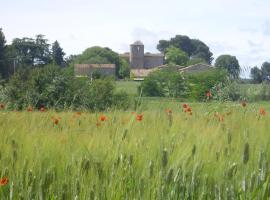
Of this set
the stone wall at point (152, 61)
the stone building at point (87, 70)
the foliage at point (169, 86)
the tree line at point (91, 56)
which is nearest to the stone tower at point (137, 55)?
the stone wall at point (152, 61)

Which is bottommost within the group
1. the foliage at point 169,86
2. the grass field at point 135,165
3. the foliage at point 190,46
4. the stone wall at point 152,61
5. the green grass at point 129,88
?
the green grass at point 129,88

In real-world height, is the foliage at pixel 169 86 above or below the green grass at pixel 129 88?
above

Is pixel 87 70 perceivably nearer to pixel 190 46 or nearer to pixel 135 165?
pixel 135 165

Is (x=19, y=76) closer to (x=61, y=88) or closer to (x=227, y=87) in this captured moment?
(x=61, y=88)

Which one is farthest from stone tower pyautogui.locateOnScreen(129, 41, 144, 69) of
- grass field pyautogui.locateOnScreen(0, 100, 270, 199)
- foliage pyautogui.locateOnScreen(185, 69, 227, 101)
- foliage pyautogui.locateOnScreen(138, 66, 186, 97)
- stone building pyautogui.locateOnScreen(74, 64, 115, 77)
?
grass field pyautogui.locateOnScreen(0, 100, 270, 199)

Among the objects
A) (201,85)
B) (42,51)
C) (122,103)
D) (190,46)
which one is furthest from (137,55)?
(122,103)

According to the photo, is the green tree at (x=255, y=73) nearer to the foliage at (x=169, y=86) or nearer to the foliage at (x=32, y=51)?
the foliage at (x=169, y=86)

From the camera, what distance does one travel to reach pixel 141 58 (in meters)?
112

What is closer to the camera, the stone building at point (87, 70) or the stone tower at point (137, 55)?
the stone building at point (87, 70)

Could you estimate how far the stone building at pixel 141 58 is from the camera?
11088 cm

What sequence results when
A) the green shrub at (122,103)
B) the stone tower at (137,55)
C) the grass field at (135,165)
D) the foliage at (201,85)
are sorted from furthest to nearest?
the stone tower at (137,55), the foliage at (201,85), the green shrub at (122,103), the grass field at (135,165)

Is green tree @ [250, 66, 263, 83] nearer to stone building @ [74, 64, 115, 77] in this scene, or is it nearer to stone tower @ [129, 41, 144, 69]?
stone building @ [74, 64, 115, 77]

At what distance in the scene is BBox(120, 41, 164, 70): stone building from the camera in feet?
364

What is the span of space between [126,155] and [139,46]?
111 metres
